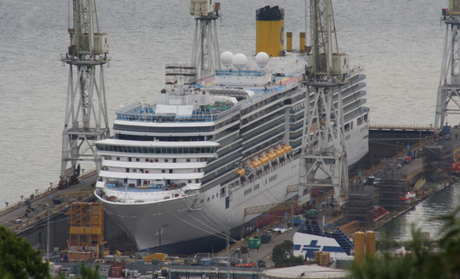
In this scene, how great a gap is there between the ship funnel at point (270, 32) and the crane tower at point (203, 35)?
4053mm

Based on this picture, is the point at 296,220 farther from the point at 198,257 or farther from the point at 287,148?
the point at 198,257

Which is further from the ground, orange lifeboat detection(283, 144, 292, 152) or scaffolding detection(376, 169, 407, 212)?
orange lifeboat detection(283, 144, 292, 152)

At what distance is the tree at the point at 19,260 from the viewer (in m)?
37.5

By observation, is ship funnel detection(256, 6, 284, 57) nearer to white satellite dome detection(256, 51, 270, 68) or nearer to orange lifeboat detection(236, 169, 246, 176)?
white satellite dome detection(256, 51, 270, 68)

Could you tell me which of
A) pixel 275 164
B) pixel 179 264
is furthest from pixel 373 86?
pixel 179 264

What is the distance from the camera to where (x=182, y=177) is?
203ft

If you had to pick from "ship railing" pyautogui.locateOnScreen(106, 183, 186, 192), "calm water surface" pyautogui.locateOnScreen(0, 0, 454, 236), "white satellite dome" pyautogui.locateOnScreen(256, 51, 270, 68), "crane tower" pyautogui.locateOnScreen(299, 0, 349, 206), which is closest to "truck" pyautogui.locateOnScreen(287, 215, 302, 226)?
"crane tower" pyautogui.locateOnScreen(299, 0, 349, 206)

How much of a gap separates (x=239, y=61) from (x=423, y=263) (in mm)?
59171

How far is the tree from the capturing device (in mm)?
37469

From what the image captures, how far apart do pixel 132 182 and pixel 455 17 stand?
46.0m

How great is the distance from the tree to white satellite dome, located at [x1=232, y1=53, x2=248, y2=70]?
40.9 meters

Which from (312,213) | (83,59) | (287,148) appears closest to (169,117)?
(312,213)

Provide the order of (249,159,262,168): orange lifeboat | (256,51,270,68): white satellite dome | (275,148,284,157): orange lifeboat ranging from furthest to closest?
(256,51,270,68): white satellite dome, (275,148,284,157): orange lifeboat, (249,159,262,168): orange lifeboat

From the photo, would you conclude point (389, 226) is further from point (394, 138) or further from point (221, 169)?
point (394, 138)
